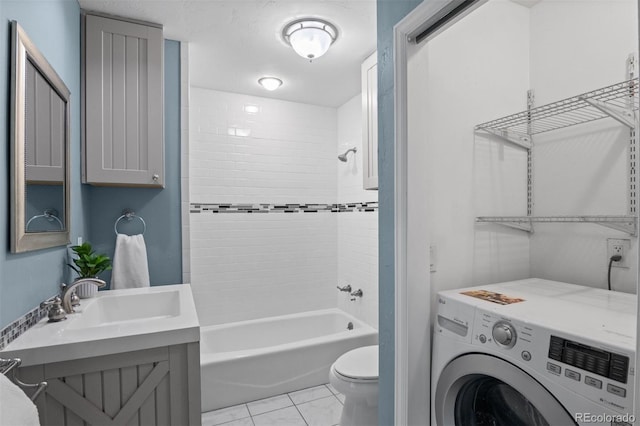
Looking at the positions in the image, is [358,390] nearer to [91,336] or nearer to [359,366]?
[359,366]

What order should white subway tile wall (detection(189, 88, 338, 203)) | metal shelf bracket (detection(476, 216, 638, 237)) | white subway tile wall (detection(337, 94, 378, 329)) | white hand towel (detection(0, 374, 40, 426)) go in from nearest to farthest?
white hand towel (detection(0, 374, 40, 426))
metal shelf bracket (detection(476, 216, 638, 237))
white subway tile wall (detection(337, 94, 378, 329))
white subway tile wall (detection(189, 88, 338, 203))

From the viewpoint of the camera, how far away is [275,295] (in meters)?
3.37

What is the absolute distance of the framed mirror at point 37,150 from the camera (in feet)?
3.85

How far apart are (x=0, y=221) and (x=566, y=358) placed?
5.73 feet

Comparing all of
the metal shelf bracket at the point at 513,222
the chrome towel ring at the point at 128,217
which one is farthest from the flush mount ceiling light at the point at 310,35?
the chrome towel ring at the point at 128,217

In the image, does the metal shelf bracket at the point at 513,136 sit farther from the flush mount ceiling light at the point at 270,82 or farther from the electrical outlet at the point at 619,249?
the flush mount ceiling light at the point at 270,82

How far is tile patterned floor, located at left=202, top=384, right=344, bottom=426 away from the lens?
7.30ft

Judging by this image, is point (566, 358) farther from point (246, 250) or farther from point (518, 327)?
point (246, 250)

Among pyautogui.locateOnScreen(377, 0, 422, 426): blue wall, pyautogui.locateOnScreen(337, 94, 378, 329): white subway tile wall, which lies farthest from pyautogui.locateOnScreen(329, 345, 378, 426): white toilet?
pyautogui.locateOnScreen(337, 94, 378, 329): white subway tile wall

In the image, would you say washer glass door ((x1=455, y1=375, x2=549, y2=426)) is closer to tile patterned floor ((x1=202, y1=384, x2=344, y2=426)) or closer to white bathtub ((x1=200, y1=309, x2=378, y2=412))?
tile patterned floor ((x1=202, y1=384, x2=344, y2=426))

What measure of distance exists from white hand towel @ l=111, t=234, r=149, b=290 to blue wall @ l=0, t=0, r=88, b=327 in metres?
0.23

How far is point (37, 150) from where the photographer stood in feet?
4.46

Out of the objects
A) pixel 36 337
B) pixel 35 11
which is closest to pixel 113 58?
pixel 35 11

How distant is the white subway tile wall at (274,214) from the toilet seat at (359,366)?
860mm
